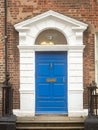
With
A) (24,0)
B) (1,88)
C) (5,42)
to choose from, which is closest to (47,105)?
(1,88)

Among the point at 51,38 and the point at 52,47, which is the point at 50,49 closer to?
the point at 52,47

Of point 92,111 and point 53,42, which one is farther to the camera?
point 53,42

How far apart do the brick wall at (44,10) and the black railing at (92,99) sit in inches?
12.2

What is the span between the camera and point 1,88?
11.7 metres

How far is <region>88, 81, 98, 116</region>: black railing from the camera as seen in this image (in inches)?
425

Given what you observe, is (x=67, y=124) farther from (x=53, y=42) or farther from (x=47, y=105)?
(x=53, y=42)

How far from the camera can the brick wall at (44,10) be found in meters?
11.7

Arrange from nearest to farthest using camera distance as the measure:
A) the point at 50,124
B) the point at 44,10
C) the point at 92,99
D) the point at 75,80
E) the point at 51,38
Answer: the point at 50,124, the point at 92,99, the point at 75,80, the point at 44,10, the point at 51,38

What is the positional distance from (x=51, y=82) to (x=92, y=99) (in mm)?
1600

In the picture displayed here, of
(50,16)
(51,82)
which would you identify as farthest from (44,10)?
(51,82)

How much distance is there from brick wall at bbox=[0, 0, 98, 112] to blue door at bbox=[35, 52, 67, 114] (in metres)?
0.68

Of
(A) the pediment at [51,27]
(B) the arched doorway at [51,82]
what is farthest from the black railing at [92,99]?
(A) the pediment at [51,27]

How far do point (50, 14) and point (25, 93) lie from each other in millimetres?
2652

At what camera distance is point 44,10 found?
11.8 metres
